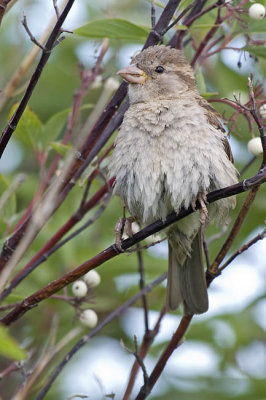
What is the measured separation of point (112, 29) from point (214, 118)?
72 centimetres

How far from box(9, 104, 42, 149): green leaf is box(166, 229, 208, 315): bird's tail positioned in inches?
32.7

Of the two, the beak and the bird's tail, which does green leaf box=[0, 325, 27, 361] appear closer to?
the bird's tail

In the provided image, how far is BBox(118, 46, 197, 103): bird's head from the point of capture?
3.60 meters

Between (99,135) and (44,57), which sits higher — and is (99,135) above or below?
below

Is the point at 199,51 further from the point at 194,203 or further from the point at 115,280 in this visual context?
the point at 115,280

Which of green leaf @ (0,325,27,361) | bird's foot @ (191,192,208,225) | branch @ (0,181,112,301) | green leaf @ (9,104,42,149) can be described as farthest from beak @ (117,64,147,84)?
green leaf @ (0,325,27,361)

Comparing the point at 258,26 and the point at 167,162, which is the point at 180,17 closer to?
the point at 258,26

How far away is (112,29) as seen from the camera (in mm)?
3016

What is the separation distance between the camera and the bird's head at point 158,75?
3604mm

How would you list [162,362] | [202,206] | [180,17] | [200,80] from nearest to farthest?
[162,362]
[180,17]
[202,206]
[200,80]

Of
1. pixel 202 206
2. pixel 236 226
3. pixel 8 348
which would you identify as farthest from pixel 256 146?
pixel 8 348

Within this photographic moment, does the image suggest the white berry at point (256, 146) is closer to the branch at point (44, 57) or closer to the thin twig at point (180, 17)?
the thin twig at point (180, 17)

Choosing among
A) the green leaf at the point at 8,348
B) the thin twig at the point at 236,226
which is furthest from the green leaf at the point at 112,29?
the green leaf at the point at 8,348

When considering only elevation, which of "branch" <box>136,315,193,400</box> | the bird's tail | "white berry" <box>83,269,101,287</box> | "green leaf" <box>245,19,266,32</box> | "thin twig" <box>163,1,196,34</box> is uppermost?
"thin twig" <box>163,1,196,34</box>
